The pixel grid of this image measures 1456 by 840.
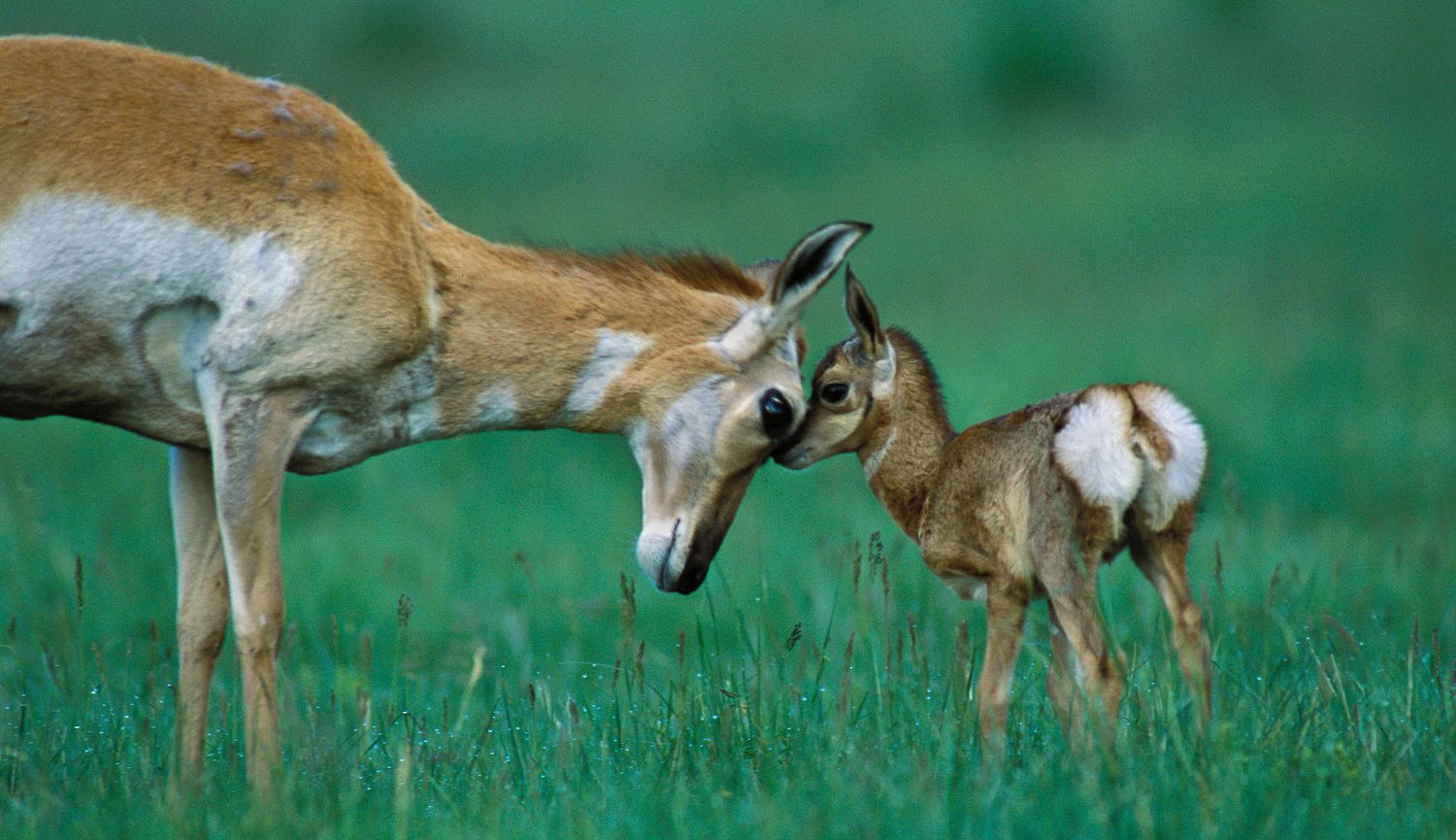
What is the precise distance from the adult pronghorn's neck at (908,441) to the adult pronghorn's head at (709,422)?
0.40m

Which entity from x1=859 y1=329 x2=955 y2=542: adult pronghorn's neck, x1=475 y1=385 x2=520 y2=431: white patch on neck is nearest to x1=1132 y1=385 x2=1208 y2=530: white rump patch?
x1=859 y1=329 x2=955 y2=542: adult pronghorn's neck

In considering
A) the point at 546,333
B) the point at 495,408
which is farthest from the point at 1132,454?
the point at 495,408

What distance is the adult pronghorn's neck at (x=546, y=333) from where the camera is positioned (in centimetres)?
602

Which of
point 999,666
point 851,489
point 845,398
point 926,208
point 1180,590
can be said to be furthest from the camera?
point 926,208

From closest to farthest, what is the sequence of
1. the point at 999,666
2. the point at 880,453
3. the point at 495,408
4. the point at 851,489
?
the point at 999,666 < the point at 495,408 < the point at 880,453 < the point at 851,489

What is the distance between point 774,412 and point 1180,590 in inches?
58.7

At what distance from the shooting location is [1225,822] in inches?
179

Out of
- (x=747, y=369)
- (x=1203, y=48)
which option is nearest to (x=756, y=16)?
(x=1203, y=48)

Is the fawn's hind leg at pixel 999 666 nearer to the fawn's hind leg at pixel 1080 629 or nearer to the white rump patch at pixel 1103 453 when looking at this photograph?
the fawn's hind leg at pixel 1080 629

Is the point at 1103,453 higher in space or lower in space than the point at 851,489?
higher

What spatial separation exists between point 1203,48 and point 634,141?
1082 centimetres

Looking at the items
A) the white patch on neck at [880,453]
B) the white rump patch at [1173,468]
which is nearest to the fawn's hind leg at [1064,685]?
the white rump patch at [1173,468]

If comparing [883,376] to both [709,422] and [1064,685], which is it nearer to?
[709,422]

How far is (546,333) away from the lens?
6098 mm
